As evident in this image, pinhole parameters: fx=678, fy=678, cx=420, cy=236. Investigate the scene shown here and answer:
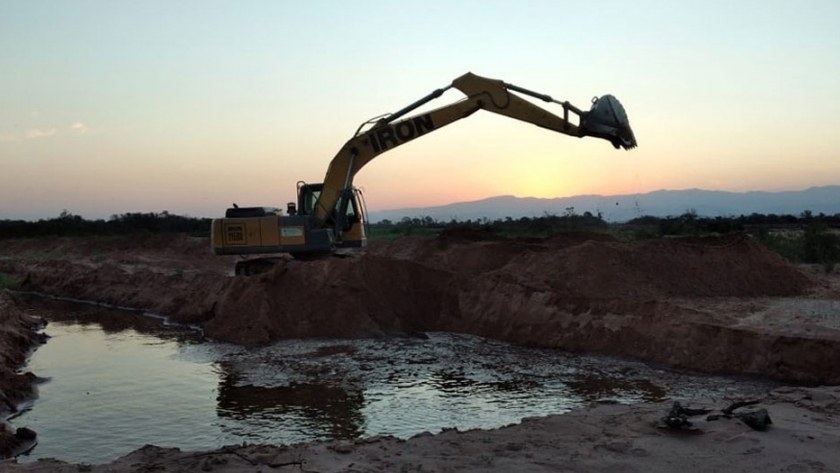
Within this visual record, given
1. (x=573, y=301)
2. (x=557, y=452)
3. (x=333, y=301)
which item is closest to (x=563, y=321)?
(x=573, y=301)

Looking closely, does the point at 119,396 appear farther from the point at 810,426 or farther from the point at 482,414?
the point at 810,426

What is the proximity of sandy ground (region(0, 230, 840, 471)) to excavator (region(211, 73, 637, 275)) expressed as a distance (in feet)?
2.65

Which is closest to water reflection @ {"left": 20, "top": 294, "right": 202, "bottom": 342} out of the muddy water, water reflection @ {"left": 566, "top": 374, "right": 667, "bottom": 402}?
the muddy water

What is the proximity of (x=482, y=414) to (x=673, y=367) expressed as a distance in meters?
3.97

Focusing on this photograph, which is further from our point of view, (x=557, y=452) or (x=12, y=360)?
(x=12, y=360)

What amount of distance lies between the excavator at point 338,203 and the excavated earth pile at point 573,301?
0.73 meters

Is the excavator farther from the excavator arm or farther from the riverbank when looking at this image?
the riverbank

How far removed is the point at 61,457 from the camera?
7406mm

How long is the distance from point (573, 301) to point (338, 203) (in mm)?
6248

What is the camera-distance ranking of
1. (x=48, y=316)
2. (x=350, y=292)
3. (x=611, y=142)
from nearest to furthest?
(x=611, y=142) → (x=350, y=292) → (x=48, y=316)

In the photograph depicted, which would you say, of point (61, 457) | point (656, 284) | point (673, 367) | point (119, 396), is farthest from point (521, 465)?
point (656, 284)

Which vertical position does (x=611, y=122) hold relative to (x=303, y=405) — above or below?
above

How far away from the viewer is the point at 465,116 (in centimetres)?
1573

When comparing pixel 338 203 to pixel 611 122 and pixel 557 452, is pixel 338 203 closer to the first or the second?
pixel 611 122
